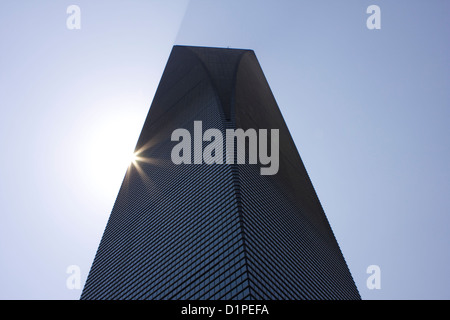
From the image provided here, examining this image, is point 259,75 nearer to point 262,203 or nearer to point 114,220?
point 114,220

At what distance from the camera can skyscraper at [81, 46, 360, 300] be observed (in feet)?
214

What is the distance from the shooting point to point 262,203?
277ft

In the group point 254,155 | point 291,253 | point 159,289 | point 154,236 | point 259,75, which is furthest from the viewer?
point 259,75

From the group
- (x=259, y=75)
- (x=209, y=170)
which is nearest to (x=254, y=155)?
(x=209, y=170)

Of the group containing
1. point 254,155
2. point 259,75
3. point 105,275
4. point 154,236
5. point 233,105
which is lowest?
point 105,275

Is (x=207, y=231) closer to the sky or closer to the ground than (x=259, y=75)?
closer to the ground

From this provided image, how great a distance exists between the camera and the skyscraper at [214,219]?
65.3m

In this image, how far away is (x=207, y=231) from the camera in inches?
2906

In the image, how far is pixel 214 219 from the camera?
246 ft
